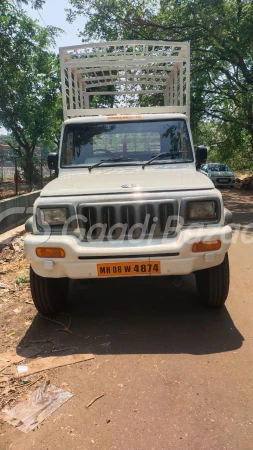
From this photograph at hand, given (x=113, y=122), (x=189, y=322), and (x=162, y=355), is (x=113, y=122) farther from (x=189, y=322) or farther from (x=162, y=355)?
(x=162, y=355)

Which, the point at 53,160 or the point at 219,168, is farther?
the point at 219,168

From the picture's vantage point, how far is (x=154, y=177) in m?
4.01

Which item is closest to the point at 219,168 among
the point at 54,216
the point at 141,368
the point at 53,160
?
the point at 53,160

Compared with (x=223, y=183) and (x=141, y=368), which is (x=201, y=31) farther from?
(x=141, y=368)

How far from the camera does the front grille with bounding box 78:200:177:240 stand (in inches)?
139

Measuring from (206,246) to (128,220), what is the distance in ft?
2.40

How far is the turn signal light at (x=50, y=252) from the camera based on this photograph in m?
3.45

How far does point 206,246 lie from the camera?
11.4 ft

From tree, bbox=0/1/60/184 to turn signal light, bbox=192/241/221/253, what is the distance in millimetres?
9289

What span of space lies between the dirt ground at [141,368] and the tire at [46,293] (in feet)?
0.48

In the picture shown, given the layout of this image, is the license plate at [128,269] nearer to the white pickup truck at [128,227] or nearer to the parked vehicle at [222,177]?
the white pickup truck at [128,227]

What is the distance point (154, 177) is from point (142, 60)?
3004mm

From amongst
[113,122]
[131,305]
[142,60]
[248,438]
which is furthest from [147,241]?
[142,60]

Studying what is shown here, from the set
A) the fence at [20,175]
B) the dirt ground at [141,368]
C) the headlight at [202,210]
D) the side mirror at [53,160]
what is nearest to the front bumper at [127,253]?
the headlight at [202,210]
